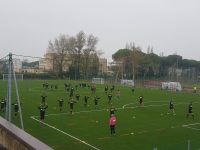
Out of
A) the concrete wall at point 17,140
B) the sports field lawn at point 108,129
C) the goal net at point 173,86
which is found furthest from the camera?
the goal net at point 173,86

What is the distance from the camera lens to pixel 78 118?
2953 centimetres

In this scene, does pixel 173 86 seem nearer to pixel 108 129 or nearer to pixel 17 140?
pixel 108 129

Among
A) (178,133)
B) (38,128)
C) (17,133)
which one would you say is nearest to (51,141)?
(38,128)

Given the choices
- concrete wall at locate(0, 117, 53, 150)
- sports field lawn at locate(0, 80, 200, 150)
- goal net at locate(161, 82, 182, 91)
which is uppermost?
concrete wall at locate(0, 117, 53, 150)

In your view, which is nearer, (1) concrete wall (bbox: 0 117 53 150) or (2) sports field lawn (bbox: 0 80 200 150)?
(1) concrete wall (bbox: 0 117 53 150)

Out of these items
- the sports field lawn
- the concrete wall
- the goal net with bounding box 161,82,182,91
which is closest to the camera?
the concrete wall

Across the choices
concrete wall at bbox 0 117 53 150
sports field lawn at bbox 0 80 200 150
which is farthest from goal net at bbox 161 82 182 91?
concrete wall at bbox 0 117 53 150

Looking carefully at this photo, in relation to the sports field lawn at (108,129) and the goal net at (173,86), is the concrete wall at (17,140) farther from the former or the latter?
the goal net at (173,86)

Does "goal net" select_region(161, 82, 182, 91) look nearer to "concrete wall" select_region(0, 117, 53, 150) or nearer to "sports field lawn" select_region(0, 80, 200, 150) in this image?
"sports field lawn" select_region(0, 80, 200, 150)

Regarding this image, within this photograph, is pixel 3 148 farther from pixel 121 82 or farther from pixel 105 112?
pixel 121 82

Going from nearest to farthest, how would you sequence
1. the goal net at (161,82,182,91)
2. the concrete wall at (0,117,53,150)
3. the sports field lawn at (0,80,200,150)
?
the concrete wall at (0,117,53,150) → the sports field lawn at (0,80,200,150) → the goal net at (161,82,182,91)

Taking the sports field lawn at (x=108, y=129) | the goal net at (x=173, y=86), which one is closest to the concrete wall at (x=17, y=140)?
the sports field lawn at (x=108, y=129)

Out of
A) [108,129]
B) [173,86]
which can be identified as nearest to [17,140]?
[108,129]

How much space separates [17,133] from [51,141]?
12131 mm
